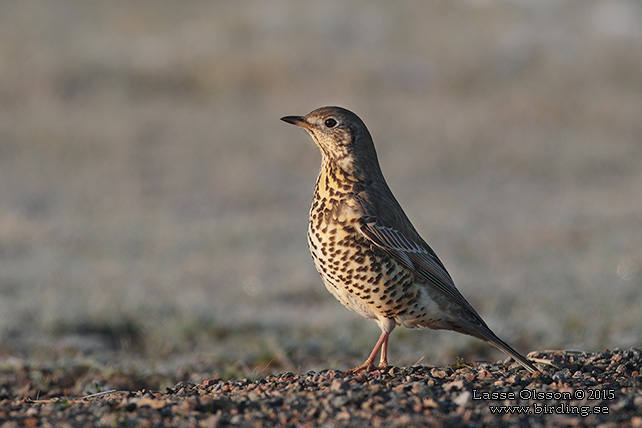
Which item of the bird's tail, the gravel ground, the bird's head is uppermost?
the bird's head

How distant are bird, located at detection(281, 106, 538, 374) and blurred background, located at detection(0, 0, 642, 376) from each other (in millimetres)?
1889

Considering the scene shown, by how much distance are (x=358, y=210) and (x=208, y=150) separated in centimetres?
1707

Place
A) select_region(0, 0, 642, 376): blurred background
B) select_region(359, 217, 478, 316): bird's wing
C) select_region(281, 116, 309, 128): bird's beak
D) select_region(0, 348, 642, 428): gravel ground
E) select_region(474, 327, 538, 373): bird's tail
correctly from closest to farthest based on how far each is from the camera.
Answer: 1. select_region(0, 348, 642, 428): gravel ground
2. select_region(474, 327, 538, 373): bird's tail
3. select_region(359, 217, 478, 316): bird's wing
4. select_region(281, 116, 309, 128): bird's beak
5. select_region(0, 0, 642, 376): blurred background

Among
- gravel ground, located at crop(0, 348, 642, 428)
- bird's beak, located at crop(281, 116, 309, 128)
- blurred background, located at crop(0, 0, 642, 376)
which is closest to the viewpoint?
gravel ground, located at crop(0, 348, 642, 428)

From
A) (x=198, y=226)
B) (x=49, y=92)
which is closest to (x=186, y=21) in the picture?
(x=49, y=92)

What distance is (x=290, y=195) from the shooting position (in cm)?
1780

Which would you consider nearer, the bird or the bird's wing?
the bird

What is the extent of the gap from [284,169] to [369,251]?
15.5 meters

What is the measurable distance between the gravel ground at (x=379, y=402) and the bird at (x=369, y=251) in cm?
39

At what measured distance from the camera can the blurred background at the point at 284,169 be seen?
8656mm

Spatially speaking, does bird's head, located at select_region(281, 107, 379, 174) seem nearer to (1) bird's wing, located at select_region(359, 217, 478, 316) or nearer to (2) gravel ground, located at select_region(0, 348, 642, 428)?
(1) bird's wing, located at select_region(359, 217, 478, 316)

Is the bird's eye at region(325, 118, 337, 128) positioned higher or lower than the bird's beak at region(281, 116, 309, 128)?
higher

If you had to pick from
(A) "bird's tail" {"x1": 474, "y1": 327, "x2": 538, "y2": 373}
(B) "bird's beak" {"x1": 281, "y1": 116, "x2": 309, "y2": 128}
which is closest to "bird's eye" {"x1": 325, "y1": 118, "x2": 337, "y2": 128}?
(B) "bird's beak" {"x1": 281, "y1": 116, "x2": 309, "y2": 128}

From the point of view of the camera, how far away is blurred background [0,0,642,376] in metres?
8.66
